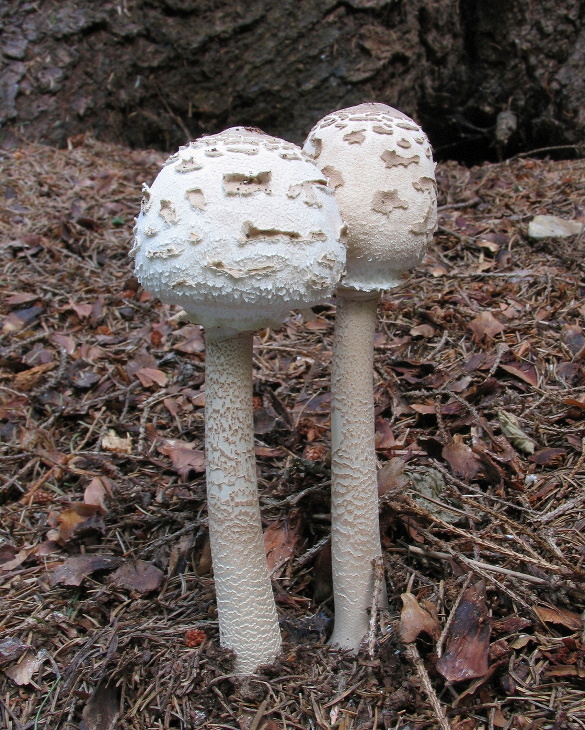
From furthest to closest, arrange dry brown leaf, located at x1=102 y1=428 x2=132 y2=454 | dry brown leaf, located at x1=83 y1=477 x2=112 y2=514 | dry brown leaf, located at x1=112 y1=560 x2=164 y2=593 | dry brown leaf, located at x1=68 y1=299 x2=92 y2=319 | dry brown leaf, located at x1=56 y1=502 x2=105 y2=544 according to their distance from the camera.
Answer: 1. dry brown leaf, located at x1=68 y1=299 x2=92 y2=319
2. dry brown leaf, located at x1=102 y1=428 x2=132 y2=454
3. dry brown leaf, located at x1=83 y1=477 x2=112 y2=514
4. dry brown leaf, located at x1=56 y1=502 x2=105 y2=544
5. dry brown leaf, located at x1=112 y1=560 x2=164 y2=593

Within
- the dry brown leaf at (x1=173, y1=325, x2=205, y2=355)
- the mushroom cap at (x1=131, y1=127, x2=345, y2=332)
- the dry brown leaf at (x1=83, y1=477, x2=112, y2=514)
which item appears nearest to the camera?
the mushroom cap at (x1=131, y1=127, x2=345, y2=332)

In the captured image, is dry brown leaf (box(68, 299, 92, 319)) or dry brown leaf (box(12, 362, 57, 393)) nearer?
dry brown leaf (box(12, 362, 57, 393))

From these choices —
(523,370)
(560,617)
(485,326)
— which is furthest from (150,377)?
(560,617)

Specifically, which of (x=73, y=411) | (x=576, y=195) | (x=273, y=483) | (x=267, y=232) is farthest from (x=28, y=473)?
(x=576, y=195)

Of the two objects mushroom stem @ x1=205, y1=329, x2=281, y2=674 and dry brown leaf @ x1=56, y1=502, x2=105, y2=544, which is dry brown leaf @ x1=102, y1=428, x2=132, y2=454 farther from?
mushroom stem @ x1=205, y1=329, x2=281, y2=674

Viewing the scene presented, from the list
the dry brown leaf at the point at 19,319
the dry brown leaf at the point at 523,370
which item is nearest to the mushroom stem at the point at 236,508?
the dry brown leaf at the point at 523,370

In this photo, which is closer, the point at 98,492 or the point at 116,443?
the point at 98,492

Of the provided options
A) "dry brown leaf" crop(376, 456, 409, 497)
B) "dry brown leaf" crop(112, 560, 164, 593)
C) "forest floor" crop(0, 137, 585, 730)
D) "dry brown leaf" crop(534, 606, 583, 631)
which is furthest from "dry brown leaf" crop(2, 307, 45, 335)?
"dry brown leaf" crop(534, 606, 583, 631)

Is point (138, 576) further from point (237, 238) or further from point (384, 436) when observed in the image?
point (237, 238)
